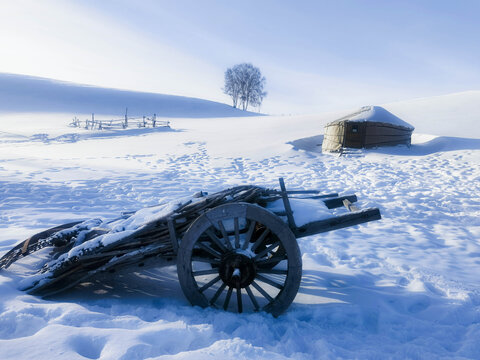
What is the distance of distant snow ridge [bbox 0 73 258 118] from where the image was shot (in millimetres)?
43406

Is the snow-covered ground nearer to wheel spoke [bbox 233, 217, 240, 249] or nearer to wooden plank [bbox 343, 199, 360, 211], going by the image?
wheel spoke [bbox 233, 217, 240, 249]

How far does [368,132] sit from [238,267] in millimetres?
13902

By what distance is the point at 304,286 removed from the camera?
3.40m

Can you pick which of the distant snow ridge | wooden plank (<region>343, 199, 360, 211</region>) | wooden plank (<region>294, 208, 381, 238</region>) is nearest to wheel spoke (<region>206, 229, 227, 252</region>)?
wooden plank (<region>294, 208, 381, 238</region>)

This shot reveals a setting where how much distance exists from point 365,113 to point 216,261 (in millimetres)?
15201

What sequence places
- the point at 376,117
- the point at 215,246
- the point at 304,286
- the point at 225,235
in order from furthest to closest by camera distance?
the point at 376,117, the point at 304,286, the point at 215,246, the point at 225,235

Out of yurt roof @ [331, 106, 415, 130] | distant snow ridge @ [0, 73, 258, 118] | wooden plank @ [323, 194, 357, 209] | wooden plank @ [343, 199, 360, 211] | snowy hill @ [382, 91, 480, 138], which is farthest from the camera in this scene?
distant snow ridge @ [0, 73, 258, 118]

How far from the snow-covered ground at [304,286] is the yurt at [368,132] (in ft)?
14.5

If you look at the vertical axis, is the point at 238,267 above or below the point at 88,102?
below

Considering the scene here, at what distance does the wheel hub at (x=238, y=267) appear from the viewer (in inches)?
105

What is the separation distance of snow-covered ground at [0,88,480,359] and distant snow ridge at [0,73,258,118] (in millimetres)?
36688

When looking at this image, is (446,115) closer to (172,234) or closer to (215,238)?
(215,238)

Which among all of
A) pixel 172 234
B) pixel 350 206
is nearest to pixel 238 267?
pixel 172 234

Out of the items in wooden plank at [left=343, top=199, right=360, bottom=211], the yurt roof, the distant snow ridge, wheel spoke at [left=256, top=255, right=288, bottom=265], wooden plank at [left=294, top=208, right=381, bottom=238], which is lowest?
wheel spoke at [left=256, top=255, right=288, bottom=265]
